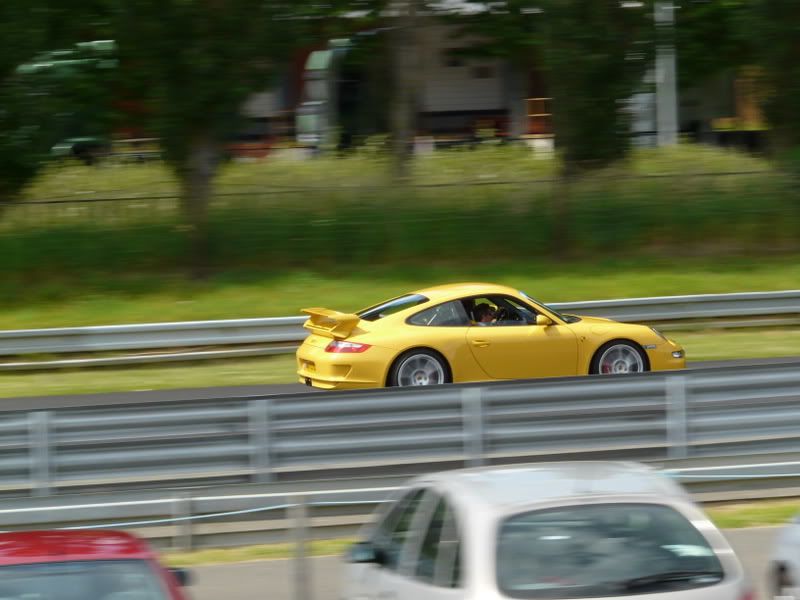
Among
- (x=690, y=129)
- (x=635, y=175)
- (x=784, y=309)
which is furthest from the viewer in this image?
(x=690, y=129)

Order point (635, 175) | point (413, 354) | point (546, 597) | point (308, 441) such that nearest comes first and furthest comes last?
point (546, 597) < point (308, 441) < point (413, 354) < point (635, 175)

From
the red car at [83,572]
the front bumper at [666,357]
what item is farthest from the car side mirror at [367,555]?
the front bumper at [666,357]

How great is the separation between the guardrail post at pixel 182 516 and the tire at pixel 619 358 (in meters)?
6.11

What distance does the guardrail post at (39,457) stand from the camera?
30.5 ft

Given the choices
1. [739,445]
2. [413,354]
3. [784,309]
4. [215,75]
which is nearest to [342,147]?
[215,75]

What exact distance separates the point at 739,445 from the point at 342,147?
1625 centimetres

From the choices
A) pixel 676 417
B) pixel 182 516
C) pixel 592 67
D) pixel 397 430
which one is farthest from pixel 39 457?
pixel 592 67

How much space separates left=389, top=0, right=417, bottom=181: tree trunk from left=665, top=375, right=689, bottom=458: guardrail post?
15005mm

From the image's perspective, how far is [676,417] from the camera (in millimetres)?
10133

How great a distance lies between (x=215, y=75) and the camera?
22.4m

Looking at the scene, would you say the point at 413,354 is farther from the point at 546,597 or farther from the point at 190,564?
the point at 546,597

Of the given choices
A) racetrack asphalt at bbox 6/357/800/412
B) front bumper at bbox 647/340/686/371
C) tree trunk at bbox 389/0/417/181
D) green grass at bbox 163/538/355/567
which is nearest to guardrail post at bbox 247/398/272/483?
Answer: green grass at bbox 163/538/355/567

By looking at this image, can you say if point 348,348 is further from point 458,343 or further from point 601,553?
point 601,553

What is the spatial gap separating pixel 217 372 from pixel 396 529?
11.9 metres
